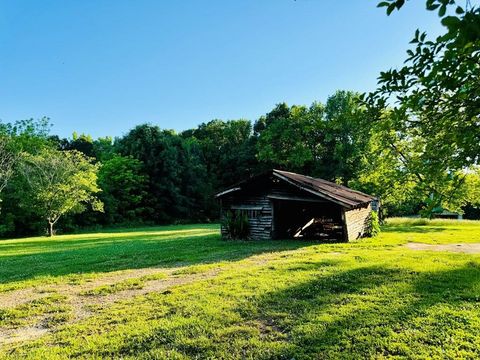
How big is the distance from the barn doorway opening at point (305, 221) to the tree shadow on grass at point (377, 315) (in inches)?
413

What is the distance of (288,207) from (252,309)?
47.6ft

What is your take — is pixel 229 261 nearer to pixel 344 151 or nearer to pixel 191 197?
pixel 344 151

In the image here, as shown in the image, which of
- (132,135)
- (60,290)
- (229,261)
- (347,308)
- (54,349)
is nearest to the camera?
(54,349)

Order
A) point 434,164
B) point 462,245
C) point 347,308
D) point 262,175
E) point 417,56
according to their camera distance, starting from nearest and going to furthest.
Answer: point 417,56 < point 434,164 < point 347,308 < point 462,245 < point 262,175

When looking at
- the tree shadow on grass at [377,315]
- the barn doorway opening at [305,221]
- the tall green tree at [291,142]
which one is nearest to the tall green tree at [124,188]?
the tall green tree at [291,142]

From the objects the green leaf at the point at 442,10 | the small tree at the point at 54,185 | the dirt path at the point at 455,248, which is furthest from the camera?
the small tree at the point at 54,185

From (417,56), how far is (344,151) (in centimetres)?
4055

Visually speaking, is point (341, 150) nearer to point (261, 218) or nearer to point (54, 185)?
point (261, 218)

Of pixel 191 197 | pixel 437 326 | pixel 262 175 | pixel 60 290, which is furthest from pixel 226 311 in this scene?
pixel 191 197

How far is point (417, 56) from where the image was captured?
2947 mm

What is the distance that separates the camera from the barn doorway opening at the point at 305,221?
19.1 m

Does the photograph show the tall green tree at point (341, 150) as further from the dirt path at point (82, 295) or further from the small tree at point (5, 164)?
the small tree at point (5, 164)

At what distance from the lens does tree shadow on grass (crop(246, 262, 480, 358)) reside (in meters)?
4.68

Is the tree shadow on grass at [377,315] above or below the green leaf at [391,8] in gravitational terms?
below
